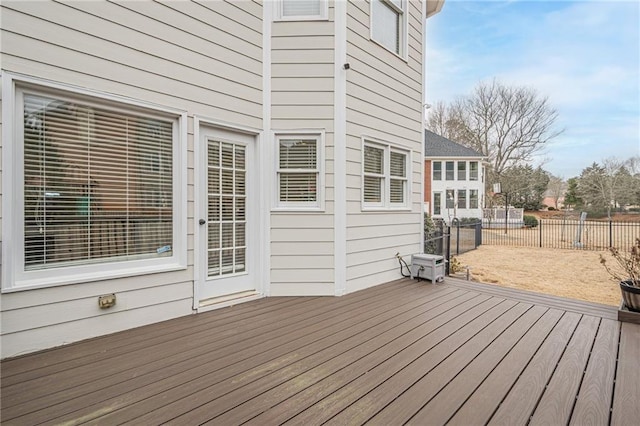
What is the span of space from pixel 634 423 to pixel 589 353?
914 millimetres

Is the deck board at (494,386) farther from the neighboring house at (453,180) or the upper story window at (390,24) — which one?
the neighboring house at (453,180)

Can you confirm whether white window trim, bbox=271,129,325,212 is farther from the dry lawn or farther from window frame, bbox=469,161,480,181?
window frame, bbox=469,161,480,181

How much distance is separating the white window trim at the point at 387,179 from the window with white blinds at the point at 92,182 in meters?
2.48

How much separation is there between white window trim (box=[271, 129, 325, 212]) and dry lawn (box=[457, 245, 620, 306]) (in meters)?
4.10

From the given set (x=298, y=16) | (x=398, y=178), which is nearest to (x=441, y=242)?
(x=398, y=178)

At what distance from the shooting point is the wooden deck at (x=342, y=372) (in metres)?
1.63

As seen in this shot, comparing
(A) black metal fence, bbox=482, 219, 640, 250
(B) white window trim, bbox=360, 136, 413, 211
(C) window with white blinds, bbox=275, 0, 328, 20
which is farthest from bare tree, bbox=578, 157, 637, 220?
(C) window with white blinds, bbox=275, 0, 328, 20

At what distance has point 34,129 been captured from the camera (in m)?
2.42

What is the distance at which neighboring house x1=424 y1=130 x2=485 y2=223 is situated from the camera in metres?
21.4

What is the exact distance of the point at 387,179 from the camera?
476 centimetres

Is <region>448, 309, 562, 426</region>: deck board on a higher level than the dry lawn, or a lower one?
higher

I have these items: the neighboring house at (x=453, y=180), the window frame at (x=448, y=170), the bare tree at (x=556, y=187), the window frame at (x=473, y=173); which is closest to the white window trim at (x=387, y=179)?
the neighboring house at (x=453, y=180)

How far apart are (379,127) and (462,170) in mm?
19412

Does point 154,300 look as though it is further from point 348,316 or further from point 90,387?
point 348,316
